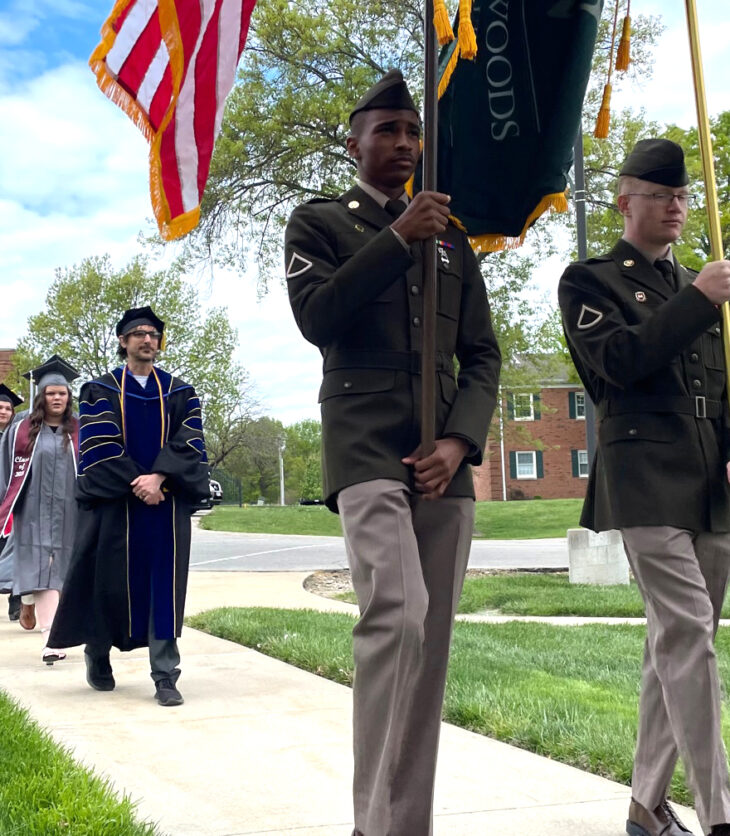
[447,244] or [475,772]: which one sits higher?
[447,244]

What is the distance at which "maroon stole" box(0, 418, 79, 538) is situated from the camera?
9.41m

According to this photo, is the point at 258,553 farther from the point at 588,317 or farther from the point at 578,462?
the point at 578,462

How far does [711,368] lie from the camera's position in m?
3.80

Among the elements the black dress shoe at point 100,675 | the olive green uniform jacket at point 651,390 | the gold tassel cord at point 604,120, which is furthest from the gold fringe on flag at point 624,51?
the black dress shoe at point 100,675

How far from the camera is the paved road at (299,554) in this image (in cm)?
1859

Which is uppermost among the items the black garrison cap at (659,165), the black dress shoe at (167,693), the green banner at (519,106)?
the green banner at (519,106)

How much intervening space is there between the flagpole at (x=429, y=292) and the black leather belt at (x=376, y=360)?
0.21ft

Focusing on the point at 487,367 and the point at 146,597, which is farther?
the point at 146,597

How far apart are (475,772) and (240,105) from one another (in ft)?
50.8

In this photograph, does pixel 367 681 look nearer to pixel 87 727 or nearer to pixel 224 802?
pixel 224 802

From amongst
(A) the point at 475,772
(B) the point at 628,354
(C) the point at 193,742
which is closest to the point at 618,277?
(B) the point at 628,354

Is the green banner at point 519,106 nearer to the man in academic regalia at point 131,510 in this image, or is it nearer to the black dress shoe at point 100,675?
the man in academic regalia at point 131,510

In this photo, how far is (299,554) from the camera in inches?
854

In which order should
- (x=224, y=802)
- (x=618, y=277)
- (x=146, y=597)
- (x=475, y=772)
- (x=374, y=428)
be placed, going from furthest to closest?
(x=146, y=597)
(x=475, y=772)
(x=224, y=802)
(x=618, y=277)
(x=374, y=428)
